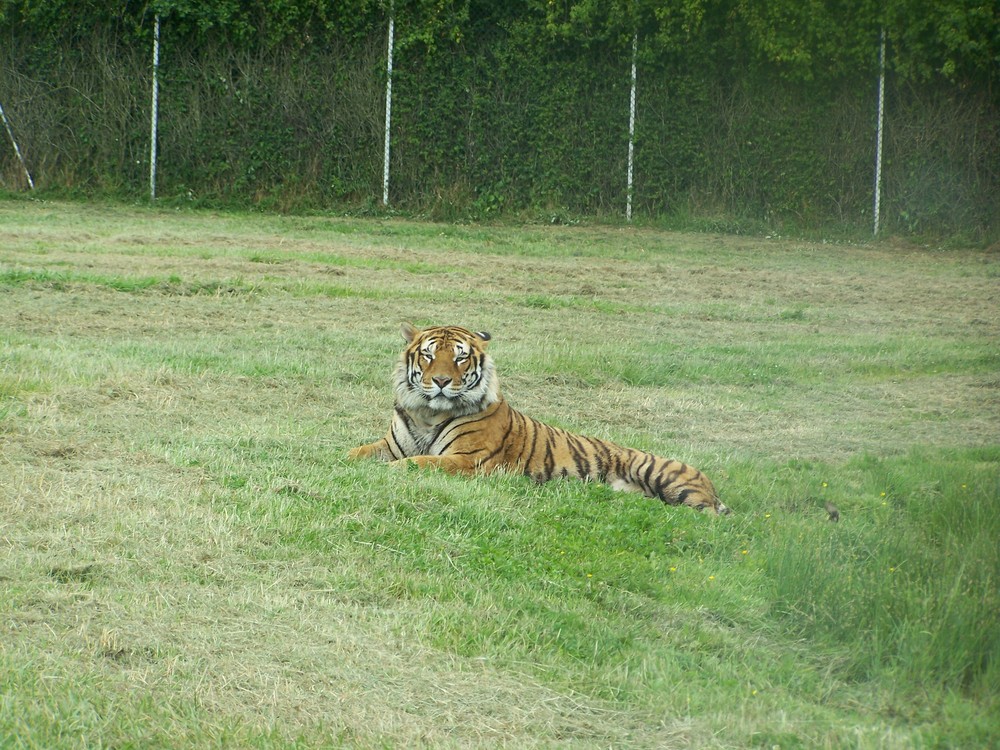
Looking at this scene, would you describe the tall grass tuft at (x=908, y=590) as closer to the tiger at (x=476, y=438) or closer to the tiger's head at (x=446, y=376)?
the tiger at (x=476, y=438)

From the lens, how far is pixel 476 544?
18.9 feet

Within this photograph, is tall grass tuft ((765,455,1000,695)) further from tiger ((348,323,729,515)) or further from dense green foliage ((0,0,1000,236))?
dense green foliage ((0,0,1000,236))

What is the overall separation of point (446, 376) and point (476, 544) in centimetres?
186

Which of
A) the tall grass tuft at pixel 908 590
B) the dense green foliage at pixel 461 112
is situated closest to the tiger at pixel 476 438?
the tall grass tuft at pixel 908 590

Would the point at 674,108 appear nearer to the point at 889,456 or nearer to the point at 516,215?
the point at 516,215

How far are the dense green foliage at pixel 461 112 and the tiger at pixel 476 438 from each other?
13072mm

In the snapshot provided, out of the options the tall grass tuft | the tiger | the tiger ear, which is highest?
the tiger ear

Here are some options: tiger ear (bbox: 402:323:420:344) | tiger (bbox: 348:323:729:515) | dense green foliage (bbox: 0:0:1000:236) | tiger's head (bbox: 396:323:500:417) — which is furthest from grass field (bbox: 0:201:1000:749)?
dense green foliage (bbox: 0:0:1000:236)

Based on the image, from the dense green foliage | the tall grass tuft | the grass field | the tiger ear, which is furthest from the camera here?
the dense green foliage

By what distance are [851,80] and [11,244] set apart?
13.0 m

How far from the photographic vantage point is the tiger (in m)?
7.24

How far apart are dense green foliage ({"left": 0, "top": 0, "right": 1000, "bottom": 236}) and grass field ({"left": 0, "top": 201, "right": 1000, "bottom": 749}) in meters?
8.38

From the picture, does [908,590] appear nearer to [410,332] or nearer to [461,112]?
[410,332]

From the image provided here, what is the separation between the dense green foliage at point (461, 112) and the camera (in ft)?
66.7
